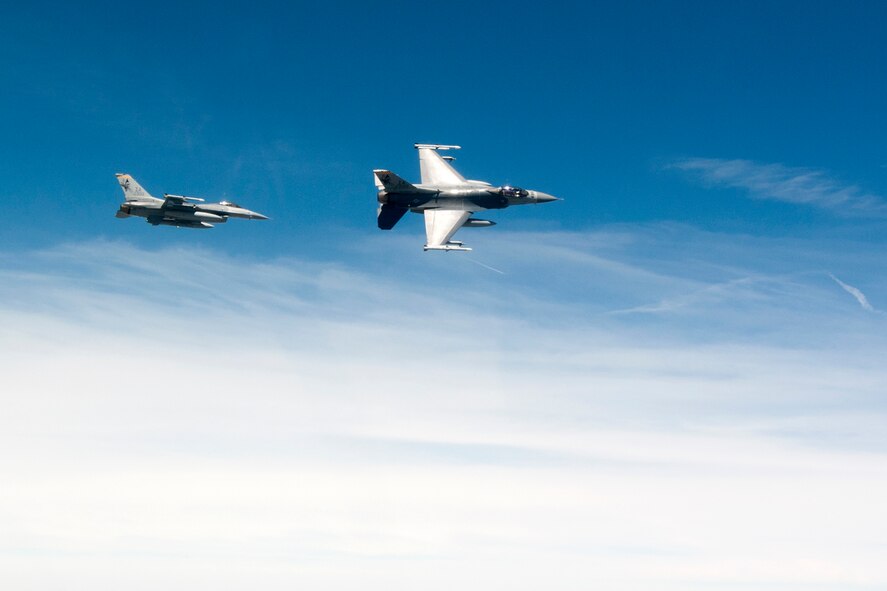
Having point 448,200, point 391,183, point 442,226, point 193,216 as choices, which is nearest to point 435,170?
point 448,200

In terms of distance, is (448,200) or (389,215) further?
(448,200)

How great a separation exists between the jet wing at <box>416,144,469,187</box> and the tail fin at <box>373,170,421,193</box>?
6768 mm

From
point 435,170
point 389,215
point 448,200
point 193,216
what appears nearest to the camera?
point 389,215

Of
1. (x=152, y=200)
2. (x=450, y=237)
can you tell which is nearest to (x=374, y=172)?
(x=450, y=237)

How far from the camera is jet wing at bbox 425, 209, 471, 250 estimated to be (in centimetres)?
14012

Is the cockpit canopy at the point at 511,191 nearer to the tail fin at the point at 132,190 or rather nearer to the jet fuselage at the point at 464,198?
the jet fuselage at the point at 464,198

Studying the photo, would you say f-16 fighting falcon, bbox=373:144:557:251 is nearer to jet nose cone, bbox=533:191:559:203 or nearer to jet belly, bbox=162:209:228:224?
jet nose cone, bbox=533:191:559:203

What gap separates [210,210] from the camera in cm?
15875

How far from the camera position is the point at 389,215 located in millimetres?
151625

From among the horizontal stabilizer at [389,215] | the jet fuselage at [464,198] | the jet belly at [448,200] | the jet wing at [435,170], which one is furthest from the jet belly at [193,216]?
the jet wing at [435,170]

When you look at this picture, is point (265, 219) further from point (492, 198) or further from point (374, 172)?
point (492, 198)

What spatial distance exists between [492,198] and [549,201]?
12557 millimetres

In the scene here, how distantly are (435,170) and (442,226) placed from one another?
19477 mm

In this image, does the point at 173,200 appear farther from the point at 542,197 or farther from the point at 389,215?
the point at 542,197
